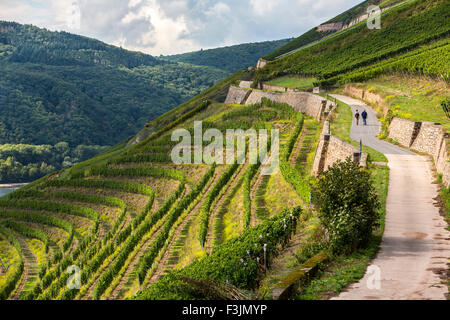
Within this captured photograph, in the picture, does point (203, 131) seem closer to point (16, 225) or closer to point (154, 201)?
point (154, 201)

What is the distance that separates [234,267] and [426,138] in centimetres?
1509

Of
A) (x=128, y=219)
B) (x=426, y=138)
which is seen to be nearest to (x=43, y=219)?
(x=128, y=219)

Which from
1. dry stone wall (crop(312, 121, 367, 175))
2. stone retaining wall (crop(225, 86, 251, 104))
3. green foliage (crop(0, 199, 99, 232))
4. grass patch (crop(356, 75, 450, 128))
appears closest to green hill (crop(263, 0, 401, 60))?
stone retaining wall (crop(225, 86, 251, 104))

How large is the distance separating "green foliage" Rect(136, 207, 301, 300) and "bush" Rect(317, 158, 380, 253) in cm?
189

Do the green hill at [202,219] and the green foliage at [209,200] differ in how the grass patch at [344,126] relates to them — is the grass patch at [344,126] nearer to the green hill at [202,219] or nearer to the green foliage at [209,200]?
the green hill at [202,219]

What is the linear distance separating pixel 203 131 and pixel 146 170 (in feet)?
29.3

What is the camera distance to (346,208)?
41.1 ft

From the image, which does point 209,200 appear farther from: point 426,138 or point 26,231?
point 26,231

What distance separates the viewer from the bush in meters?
11.9

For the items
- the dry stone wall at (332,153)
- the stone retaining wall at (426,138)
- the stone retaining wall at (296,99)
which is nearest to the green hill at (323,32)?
the stone retaining wall at (296,99)

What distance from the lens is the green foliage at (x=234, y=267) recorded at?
31.8 ft

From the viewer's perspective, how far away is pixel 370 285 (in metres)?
9.92

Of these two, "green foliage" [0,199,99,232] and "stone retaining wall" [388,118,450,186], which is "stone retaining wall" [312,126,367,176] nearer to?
"stone retaining wall" [388,118,450,186]
